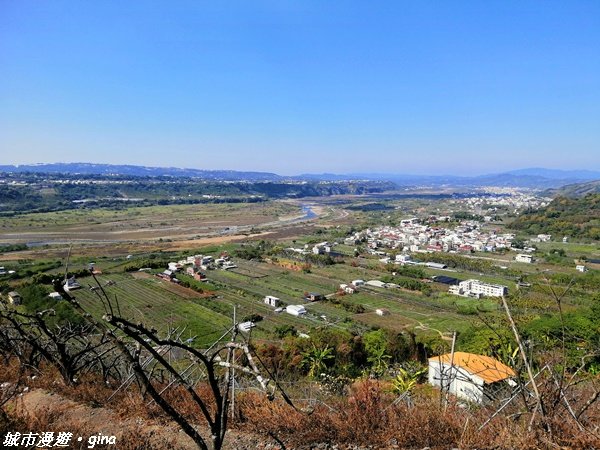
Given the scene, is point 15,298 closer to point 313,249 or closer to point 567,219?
point 313,249

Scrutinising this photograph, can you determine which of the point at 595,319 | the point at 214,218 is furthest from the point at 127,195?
the point at 595,319

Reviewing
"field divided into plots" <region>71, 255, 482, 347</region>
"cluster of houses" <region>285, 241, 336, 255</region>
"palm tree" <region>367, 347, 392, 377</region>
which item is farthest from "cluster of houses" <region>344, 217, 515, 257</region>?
"palm tree" <region>367, 347, 392, 377</region>

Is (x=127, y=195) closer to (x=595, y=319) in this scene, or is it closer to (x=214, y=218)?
→ (x=214, y=218)

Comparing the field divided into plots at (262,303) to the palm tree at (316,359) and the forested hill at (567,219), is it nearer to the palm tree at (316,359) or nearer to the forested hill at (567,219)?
the palm tree at (316,359)

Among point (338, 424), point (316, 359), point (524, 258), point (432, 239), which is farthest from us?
point (432, 239)

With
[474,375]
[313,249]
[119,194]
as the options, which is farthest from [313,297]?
[119,194]
